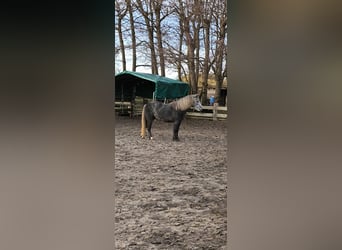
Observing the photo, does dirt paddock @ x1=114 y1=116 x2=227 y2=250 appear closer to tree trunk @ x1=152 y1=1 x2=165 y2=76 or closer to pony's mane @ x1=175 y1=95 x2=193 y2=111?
pony's mane @ x1=175 y1=95 x2=193 y2=111

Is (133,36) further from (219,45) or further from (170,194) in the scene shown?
(170,194)

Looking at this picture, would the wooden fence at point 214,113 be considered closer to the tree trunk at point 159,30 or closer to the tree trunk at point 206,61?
the tree trunk at point 206,61

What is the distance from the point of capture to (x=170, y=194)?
8.14ft

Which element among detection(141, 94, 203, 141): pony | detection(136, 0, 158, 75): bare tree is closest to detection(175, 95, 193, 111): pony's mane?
detection(141, 94, 203, 141): pony

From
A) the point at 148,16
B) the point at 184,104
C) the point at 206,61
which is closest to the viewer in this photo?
the point at 184,104

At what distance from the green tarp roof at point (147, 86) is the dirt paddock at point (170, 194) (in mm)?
2216

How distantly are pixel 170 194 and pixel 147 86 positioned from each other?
19.1ft

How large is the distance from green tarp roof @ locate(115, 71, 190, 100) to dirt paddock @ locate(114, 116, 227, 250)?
7.27 ft

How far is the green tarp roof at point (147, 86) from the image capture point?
708 cm

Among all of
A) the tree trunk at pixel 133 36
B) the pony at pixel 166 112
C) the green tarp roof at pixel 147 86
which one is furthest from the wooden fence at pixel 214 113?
the tree trunk at pixel 133 36

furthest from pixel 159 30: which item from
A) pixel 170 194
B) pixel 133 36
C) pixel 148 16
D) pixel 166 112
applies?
pixel 170 194
